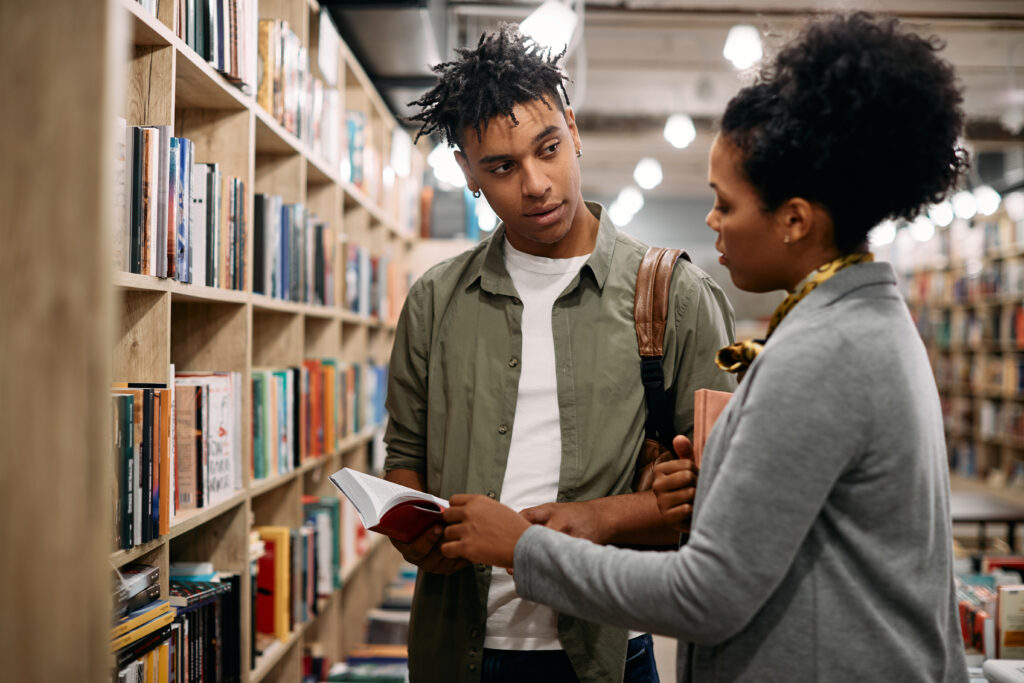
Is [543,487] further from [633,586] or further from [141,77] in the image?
[141,77]

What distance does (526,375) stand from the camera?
134 cm

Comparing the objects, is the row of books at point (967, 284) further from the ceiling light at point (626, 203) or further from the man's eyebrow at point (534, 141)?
the man's eyebrow at point (534, 141)

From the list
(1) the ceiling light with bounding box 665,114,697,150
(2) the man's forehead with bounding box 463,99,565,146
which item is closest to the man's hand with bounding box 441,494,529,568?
(2) the man's forehead with bounding box 463,99,565,146

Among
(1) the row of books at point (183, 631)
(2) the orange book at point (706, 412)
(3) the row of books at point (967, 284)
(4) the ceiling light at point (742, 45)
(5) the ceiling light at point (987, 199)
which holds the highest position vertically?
(4) the ceiling light at point (742, 45)

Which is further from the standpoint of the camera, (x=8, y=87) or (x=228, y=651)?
(x=228, y=651)

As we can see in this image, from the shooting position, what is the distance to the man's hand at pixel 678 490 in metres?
1.06

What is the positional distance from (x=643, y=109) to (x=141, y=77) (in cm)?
635

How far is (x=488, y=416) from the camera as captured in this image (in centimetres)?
131

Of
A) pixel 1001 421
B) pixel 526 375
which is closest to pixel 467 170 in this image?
pixel 526 375

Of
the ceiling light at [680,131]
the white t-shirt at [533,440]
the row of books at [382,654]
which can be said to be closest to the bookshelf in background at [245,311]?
the row of books at [382,654]

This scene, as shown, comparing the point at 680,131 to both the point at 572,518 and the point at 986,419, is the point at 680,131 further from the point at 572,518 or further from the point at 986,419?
the point at 986,419

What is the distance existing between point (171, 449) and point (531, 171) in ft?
2.79

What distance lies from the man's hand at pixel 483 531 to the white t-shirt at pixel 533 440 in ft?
0.77

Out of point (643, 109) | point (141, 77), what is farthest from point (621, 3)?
point (141, 77)
